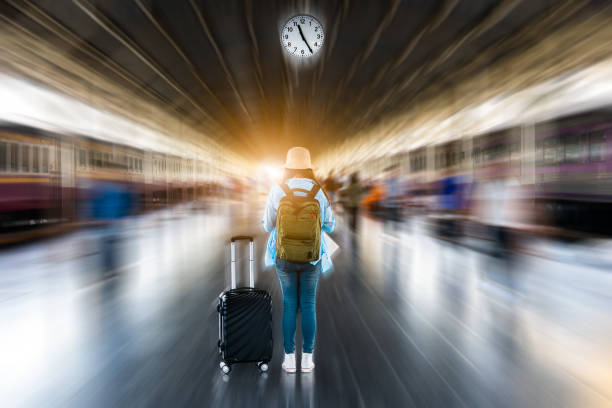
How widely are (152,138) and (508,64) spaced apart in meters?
20.6

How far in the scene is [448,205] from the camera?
1595 centimetres

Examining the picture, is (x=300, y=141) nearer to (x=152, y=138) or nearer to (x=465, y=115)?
(x=152, y=138)

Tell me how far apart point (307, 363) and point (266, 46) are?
39.9ft

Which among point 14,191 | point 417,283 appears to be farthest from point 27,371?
point 14,191

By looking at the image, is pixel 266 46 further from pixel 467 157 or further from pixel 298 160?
pixel 298 160

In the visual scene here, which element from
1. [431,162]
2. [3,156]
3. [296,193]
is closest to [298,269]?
[296,193]

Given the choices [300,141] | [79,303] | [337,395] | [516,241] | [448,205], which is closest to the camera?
[337,395]

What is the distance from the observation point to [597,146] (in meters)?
10.9

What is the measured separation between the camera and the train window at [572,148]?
1148 centimetres

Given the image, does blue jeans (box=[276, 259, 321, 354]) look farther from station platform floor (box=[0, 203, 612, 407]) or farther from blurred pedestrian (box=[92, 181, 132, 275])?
blurred pedestrian (box=[92, 181, 132, 275])

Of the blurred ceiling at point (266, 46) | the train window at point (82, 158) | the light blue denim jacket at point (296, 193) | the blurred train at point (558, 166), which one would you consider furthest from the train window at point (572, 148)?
the train window at point (82, 158)

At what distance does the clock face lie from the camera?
10734 mm

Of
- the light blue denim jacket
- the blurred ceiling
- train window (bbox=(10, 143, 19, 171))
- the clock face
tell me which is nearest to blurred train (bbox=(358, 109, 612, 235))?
the blurred ceiling

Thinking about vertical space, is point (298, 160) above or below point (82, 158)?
below
